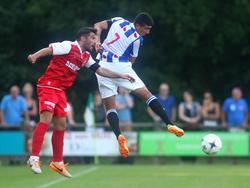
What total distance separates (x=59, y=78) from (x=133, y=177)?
3.57 metres

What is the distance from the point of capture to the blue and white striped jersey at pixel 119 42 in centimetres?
1557

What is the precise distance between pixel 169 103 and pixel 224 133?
1.66 metres

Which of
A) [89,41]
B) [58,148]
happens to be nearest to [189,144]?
[58,148]

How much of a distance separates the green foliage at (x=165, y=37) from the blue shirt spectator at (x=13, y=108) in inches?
267

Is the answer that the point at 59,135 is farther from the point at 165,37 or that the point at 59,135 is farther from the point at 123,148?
the point at 165,37

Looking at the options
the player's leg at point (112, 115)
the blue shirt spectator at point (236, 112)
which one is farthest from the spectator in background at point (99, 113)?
the player's leg at point (112, 115)

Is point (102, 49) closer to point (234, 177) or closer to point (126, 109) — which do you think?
point (234, 177)

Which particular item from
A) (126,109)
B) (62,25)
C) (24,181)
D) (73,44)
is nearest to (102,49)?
(73,44)

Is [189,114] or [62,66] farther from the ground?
[62,66]

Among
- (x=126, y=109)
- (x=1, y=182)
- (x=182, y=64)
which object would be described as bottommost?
(x=1, y=182)

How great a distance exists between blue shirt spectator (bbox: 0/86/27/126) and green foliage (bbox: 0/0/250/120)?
6.78 metres

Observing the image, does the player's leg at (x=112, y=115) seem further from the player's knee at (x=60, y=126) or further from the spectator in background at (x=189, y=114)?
the spectator in background at (x=189, y=114)

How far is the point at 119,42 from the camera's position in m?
15.6

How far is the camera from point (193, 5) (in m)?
30.8
